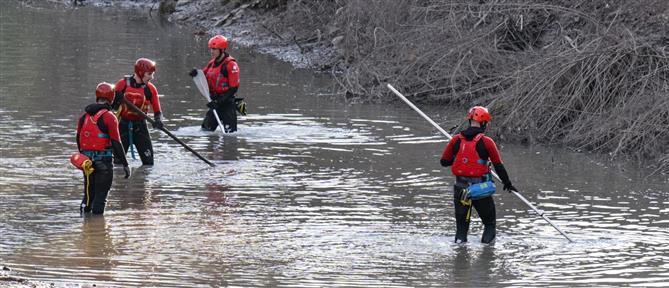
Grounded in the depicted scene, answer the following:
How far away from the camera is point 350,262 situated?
1185 cm

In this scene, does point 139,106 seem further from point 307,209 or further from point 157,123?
point 307,209

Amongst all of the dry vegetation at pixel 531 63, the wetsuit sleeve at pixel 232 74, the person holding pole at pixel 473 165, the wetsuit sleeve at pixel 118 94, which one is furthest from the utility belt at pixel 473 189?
the wetsuit sleeve at pixel 232 74

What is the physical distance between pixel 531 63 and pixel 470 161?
29.2 feet

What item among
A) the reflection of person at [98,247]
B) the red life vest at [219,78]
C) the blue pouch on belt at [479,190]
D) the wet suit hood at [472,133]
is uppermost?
the red life vest at [219,78]

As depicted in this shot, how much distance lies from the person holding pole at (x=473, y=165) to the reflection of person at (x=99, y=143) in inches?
137

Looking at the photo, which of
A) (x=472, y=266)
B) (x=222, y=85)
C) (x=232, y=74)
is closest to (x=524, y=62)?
(x=232, y=74)

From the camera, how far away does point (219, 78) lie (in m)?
19.4

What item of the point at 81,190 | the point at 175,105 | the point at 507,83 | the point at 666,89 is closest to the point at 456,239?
the point at 81,190

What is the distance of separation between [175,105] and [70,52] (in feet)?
30.4

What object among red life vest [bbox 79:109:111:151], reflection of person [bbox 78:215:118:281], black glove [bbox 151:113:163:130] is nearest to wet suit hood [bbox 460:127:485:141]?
reflection of person [bbox 78:215:118:281]

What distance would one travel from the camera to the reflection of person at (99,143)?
1342cm

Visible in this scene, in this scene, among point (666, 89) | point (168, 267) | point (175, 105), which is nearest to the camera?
point (168, 267)

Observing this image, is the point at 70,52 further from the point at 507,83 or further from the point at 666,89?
the point at 666,89

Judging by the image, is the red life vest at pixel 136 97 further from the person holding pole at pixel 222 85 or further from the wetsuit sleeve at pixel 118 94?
the person holding pole at pixel 222 85
